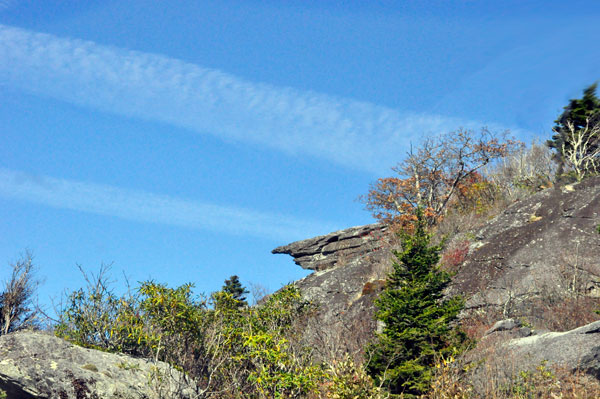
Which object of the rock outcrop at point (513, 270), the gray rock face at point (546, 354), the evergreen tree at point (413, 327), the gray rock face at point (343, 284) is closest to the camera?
the gray rock face at point (546, 354)

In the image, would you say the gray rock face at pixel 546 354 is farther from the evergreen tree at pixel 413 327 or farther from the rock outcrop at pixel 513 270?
the rock outcrop at pixel 513 270

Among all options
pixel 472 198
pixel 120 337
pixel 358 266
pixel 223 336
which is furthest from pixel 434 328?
pixel 472 198

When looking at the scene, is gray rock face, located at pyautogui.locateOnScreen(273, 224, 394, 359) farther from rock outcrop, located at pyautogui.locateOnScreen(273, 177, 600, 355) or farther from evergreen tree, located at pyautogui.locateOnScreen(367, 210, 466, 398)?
evergreen tree, located at pyautogui.locateOnScreen(367, 210, 466, 398)

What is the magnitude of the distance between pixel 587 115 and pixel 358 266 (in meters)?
20.1

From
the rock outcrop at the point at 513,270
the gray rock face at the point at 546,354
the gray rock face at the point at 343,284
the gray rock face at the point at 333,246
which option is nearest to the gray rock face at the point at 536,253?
the rock outcrop at the point at 513,270

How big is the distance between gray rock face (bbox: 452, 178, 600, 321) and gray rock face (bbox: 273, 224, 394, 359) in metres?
4.76

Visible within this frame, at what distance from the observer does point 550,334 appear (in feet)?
54.0

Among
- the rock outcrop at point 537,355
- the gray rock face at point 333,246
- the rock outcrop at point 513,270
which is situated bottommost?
the rock outcrop at point 537,355

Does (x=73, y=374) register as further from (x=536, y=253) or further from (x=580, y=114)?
(x=580, y=114)

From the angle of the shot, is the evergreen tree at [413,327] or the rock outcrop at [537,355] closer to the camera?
the rock outcrop at [537,355]

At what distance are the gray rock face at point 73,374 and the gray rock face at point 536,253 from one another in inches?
587

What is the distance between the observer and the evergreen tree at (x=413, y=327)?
1661cm

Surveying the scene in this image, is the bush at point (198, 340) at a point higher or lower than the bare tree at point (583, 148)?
lower

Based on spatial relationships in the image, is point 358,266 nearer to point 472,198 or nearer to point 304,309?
point 304,309
